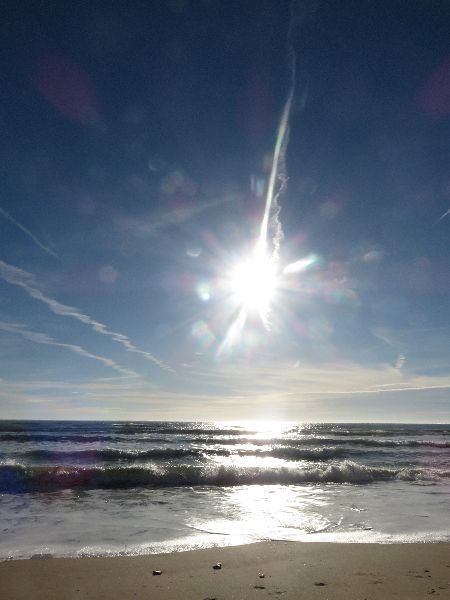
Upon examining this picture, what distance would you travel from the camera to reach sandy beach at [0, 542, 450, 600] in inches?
192

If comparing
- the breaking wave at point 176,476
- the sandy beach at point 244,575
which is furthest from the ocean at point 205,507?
the sandy beach at point 244,575

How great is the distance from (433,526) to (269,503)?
399cm

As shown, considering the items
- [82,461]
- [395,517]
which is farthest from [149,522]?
[82,461]

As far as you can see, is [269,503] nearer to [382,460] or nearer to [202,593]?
[202,593]

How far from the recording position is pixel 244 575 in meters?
5.46

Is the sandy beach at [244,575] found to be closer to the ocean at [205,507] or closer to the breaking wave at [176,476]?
the ocean at [205,507]

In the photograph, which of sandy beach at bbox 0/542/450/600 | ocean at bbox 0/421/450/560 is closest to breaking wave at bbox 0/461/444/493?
ocean at bbox 0/421/450/560

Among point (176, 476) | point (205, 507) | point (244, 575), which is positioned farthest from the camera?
point (176, 476)

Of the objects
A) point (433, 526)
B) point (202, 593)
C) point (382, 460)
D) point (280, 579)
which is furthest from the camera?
point (382, 460)

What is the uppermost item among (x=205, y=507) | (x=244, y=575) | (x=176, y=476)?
(x=176, y=476)

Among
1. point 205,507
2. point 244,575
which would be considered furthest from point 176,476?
point 244,575

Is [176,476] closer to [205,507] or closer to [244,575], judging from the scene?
[205,507]

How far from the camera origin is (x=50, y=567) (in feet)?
19.0

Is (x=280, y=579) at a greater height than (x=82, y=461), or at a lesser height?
lesser
